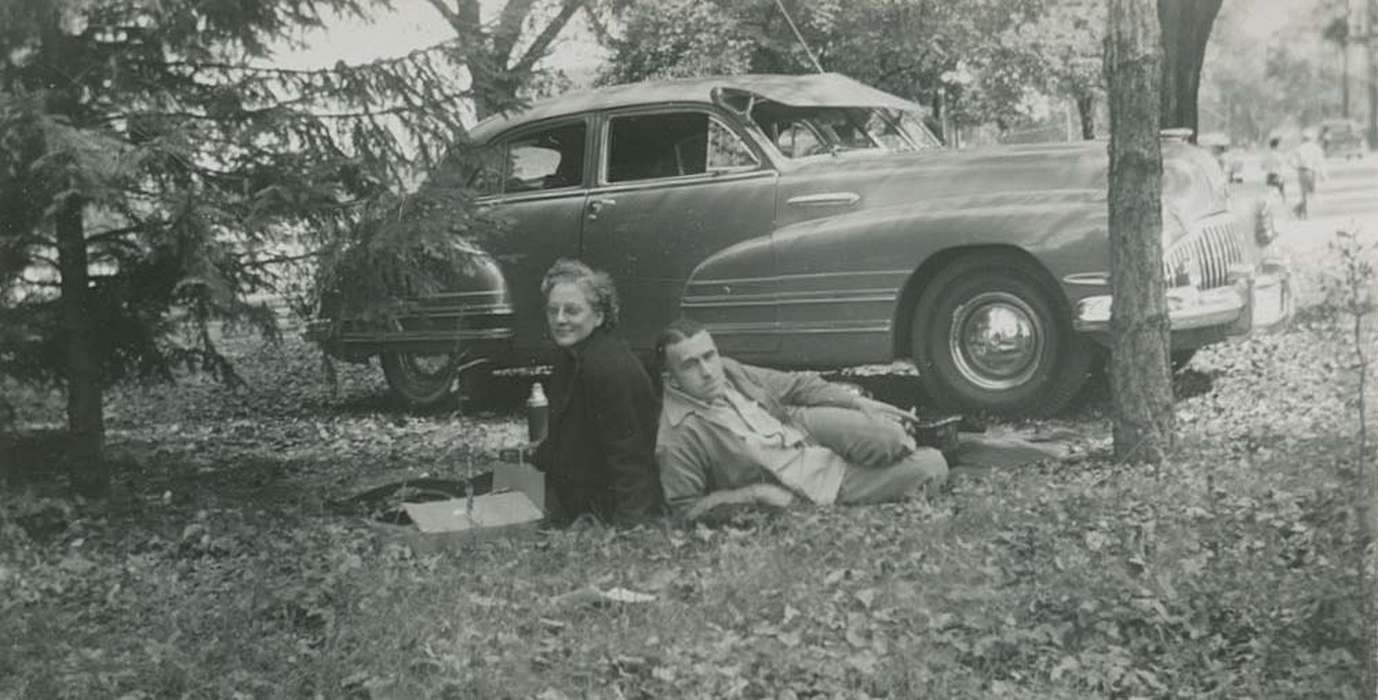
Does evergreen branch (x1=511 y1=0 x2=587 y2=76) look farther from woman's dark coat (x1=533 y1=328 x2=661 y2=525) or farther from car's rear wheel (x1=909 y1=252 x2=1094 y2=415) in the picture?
car's rear wheel (x1=909 y1=252 x2=1094 y2=415)

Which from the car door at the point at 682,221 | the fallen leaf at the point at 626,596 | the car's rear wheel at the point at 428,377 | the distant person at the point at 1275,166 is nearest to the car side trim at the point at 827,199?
the car door at the point at 682,221

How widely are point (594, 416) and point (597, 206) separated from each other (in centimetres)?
191

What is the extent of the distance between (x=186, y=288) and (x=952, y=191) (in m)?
3.33

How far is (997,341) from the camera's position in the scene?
660 cm

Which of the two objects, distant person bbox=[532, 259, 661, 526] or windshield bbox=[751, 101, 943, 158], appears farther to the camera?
windshield bbox=[751, 101, 943, 158]

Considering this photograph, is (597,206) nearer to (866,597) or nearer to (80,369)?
(80,369)

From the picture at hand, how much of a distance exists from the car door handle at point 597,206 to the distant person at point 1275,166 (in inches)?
120

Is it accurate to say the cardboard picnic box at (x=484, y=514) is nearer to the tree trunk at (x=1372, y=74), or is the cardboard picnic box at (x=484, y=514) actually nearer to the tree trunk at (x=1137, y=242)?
the tree trunk at (x=1137, y=242)

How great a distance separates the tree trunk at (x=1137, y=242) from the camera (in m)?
5.43

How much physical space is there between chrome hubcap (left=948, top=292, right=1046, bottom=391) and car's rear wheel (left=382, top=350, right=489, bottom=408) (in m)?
2.37

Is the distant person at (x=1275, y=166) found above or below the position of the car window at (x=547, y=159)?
below

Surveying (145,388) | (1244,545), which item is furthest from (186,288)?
(1244,545)

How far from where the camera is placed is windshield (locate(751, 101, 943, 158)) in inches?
280

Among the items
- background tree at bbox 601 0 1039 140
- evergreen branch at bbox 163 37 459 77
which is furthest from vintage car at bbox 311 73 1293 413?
evergreen branch at bbox 163 37 459 77
